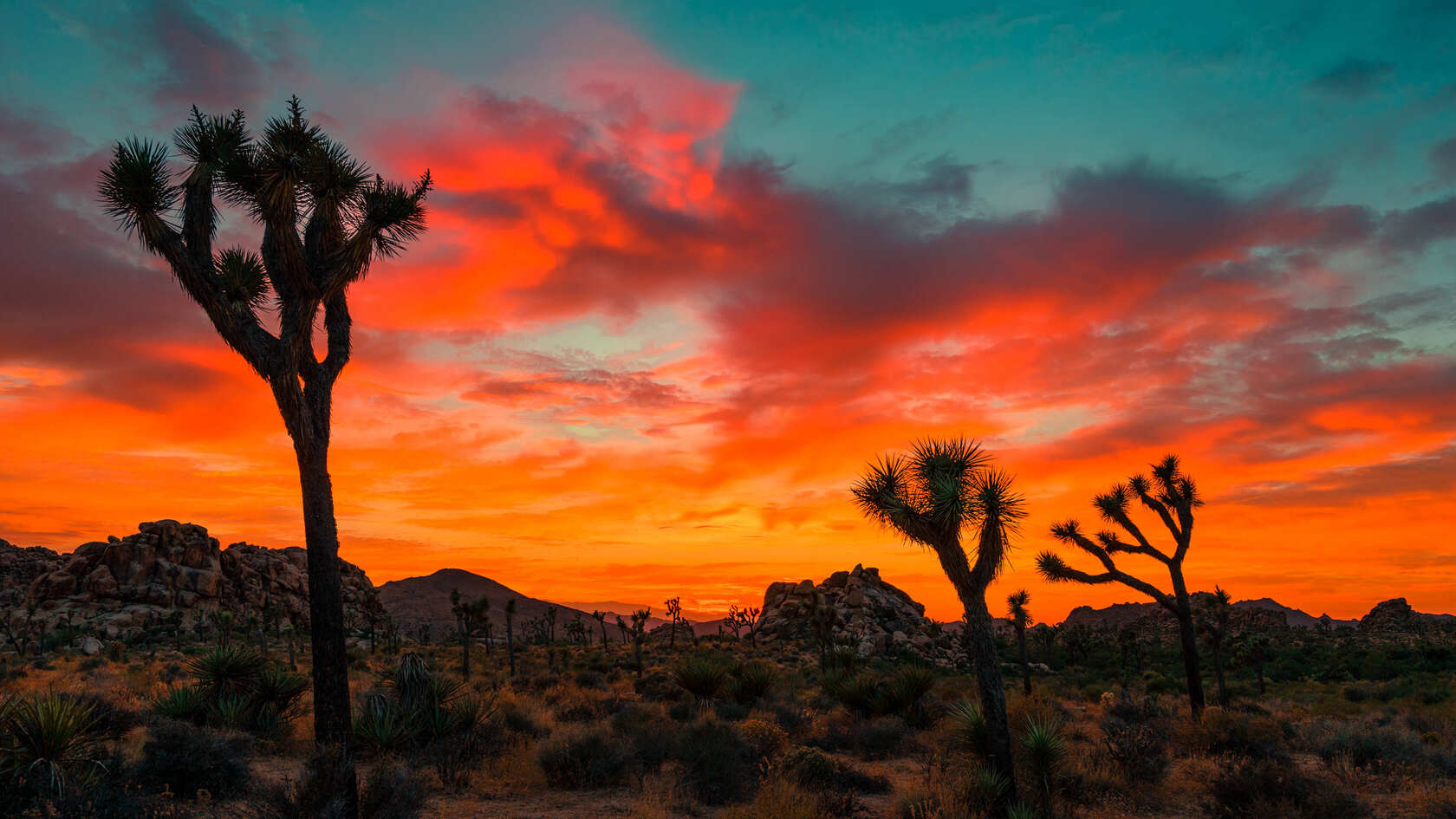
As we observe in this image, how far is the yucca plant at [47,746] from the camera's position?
8516mm

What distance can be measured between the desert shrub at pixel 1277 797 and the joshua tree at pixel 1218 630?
1369 centimetres

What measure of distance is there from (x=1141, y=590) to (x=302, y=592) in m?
118

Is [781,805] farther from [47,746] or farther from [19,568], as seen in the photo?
[19,568]

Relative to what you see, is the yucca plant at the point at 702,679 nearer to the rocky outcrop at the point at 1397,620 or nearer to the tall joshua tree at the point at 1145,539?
the tall joshua tree at the point at 1145,539

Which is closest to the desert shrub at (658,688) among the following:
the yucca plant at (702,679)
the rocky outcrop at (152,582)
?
the yucca plant at (702,679)

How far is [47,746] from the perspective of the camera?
29.1 feet

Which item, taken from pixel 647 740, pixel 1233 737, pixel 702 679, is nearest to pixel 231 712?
pixel 647 740

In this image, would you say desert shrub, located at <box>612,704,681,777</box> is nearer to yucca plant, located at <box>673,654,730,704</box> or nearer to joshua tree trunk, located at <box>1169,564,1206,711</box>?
yucca plant, located at <box>673,654,730,704</box>

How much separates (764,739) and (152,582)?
103 metres

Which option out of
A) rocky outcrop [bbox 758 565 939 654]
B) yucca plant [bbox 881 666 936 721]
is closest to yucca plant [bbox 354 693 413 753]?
yucca plant [bbox 881 666 936 721]

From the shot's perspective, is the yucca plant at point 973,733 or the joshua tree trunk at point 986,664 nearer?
the joshua tree trunk at point 986,664

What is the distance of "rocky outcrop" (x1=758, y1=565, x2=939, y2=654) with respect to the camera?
82.8 m

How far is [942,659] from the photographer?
242 ft

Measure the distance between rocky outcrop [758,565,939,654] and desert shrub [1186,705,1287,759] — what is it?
55020 mm
